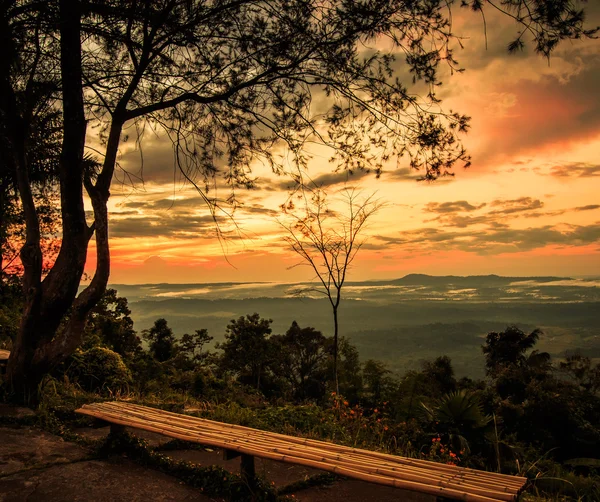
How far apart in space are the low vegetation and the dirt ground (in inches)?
8.5

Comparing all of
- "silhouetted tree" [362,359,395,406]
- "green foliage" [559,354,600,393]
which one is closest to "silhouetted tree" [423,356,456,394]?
"silhouetted tree" [362,359,395,406]

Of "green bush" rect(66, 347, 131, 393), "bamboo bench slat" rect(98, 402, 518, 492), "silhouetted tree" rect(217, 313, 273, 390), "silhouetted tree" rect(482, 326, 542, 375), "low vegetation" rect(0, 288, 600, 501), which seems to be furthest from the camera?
"silhouetted tree" rect(482, 326, 542, 375)

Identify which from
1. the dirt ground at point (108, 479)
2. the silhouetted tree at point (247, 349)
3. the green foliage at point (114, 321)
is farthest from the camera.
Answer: the silhouetted tree at point (247, 349)

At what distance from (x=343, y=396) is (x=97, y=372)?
4.51 meters

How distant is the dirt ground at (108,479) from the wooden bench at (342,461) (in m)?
0.33

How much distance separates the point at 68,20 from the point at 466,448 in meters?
6.58

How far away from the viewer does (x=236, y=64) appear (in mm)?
5508

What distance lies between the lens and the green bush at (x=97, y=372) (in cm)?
674

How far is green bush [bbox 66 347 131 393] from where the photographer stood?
674cm

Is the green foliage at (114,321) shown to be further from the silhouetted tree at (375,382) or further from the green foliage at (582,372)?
the green foliage at (582,372)

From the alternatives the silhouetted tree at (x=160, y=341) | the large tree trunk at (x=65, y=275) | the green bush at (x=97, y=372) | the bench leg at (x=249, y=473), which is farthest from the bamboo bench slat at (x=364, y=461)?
the silhouetted tree at (x=160, y=341)

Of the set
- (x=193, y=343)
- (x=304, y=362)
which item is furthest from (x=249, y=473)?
(x=304, y=362)

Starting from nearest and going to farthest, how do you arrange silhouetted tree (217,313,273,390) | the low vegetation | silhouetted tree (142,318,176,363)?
the low vegetation, silhouetted tree (142,318,176,363), silhouetted tree (217,313,273,390)

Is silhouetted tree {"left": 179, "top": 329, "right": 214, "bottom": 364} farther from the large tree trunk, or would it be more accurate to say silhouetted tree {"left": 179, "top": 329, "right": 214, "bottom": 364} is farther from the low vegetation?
the large tree trunk
